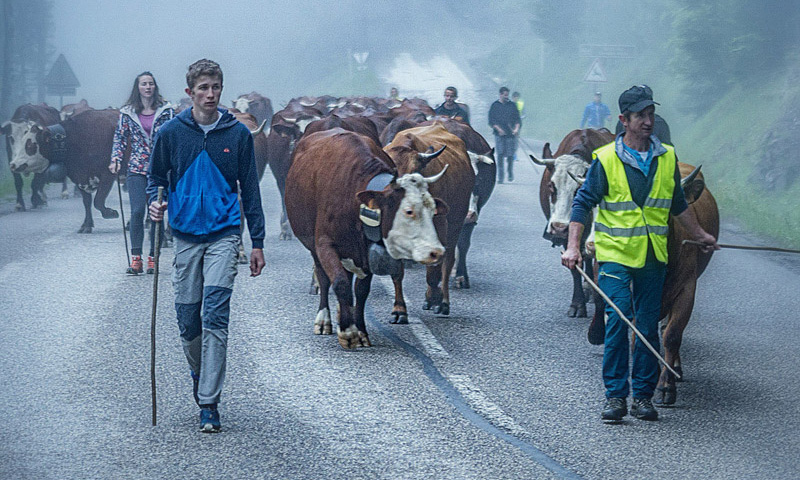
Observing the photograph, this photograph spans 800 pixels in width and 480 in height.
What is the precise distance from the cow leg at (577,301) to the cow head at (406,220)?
231 cm

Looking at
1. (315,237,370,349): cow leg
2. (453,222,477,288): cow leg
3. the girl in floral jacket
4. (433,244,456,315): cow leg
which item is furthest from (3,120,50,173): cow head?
(315,237,370,349): cow leg

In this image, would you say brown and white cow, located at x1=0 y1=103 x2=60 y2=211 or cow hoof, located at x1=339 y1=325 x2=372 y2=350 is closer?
cow hoof, located at x1=339 y1=325 x2=372 y2=350

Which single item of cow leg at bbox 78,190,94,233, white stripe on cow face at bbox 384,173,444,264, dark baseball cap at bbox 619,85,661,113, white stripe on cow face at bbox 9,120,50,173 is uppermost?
dark baseball cap at bbox 619,85,661,113

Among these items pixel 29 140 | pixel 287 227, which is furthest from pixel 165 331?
pixel 29 140

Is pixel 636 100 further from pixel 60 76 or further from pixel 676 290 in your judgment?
pixel 60 76

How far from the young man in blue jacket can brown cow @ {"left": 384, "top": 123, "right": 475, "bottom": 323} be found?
276 centimetres

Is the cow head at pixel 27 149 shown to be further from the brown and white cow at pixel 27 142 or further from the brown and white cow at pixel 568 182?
the brown and white cow at pixel 568 182

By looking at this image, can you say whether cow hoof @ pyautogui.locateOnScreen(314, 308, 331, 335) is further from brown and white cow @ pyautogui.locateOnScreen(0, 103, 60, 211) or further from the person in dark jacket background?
the person in dark jacket background

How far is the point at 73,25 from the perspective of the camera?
141 metres

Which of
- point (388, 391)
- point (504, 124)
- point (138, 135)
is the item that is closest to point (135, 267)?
point (138, 135)

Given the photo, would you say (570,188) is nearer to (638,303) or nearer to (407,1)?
(638,303)

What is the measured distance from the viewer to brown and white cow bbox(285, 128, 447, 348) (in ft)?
29.2

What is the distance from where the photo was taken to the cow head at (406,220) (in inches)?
349

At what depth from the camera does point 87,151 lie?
17766 millimetres
